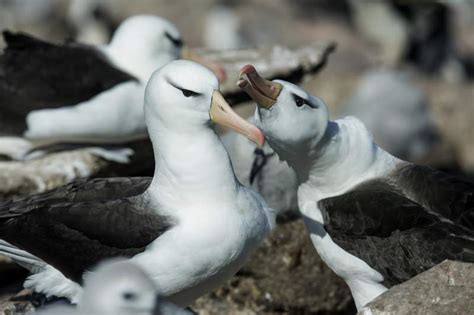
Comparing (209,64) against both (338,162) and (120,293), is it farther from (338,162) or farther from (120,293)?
(120,293)

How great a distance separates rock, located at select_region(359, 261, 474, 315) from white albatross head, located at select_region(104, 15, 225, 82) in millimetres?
3689

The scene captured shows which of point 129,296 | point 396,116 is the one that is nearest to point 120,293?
point 129,296

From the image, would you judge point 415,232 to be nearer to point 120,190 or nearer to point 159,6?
point 120,190

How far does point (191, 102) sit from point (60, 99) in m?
2.96

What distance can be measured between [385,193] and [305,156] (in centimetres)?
50

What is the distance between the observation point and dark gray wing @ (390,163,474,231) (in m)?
6.92

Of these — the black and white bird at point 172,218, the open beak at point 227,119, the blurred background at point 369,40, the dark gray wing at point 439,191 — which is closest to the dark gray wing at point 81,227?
the black and white bird at point 172,218

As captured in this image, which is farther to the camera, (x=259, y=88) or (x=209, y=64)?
(x=209, y=64)

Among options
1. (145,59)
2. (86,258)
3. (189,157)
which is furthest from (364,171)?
(145,59)

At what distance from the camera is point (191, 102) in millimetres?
6574

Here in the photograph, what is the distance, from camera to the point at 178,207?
21.7 feet

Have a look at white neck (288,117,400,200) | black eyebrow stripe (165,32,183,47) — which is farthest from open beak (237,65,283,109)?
black eyebrow stripe (165,32,183,47)

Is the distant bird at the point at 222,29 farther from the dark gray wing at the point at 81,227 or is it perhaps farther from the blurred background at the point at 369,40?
the dark gray wing at the point at 81,227

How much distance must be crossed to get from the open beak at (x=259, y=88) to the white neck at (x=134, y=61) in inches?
107
